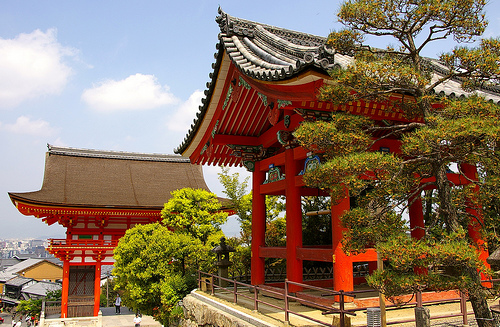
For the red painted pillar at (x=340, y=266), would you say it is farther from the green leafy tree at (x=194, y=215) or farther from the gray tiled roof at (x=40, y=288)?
the gray tiled roof at (x=40, y=288)

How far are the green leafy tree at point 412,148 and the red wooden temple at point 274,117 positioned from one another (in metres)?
0.45

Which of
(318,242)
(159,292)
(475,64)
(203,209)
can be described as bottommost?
(159,292)

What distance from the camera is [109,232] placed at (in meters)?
19.7

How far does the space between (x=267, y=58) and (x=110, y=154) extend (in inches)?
832

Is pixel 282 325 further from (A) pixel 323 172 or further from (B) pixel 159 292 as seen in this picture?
(B) pixel 159 292

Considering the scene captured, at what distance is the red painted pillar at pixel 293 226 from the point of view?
23.9 feet

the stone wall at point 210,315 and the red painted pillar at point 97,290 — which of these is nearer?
the stone wall at point 210,315

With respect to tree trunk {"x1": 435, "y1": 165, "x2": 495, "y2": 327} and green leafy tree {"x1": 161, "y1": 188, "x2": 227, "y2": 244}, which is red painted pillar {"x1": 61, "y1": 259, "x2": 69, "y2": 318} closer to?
green leafy tree {"x1": 161, "y1": 188, "x2": 227, "y2": 244}

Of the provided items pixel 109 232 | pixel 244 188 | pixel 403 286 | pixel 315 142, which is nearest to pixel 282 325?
pixel 403 286

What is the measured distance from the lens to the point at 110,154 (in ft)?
84.1

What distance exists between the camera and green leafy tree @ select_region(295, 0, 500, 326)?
3.68 meters

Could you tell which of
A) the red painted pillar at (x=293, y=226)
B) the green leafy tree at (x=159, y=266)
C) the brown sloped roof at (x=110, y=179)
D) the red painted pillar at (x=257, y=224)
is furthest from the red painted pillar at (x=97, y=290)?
the red painted pillar at (x=293, y=226)

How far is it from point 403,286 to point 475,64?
2.37 meters

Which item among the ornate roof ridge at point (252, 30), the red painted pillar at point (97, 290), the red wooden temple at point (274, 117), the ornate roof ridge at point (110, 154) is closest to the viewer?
the red wooden temple at point (274, 117)
